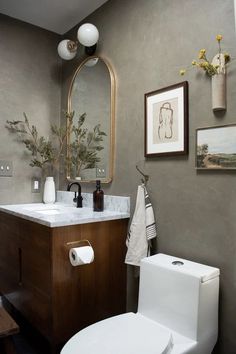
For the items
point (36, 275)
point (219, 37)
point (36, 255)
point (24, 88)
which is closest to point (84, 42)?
point (24, 88)

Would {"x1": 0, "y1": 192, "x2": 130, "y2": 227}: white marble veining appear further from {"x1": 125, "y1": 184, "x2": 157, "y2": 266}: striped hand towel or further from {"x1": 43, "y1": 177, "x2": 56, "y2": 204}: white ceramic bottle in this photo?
{"x1": 125, "y1": 184, "x2": 157, "y2": 266}: striped hand towel

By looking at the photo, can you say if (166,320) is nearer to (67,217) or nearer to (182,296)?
(182,296)

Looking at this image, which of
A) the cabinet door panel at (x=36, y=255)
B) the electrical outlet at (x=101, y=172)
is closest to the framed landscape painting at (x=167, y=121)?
the electrical outlet at (x=101, y=172)

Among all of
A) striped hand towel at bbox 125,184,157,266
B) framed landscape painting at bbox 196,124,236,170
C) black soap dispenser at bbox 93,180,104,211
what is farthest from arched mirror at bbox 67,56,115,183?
framed landscape painting at bbox 196,124,236,170

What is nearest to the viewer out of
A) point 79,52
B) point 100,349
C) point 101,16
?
point 100,349

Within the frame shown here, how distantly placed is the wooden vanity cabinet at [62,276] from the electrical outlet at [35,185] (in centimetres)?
53

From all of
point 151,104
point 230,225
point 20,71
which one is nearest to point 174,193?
point 230,225

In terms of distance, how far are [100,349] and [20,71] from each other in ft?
7.53

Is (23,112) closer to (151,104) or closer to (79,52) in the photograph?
(79,52)

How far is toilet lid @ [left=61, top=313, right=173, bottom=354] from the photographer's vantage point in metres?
1.12

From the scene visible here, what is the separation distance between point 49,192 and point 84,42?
1.28 metres

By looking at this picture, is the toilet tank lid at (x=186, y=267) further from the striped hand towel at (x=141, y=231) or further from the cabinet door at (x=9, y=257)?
the cabinet door at (x=9, y=257)

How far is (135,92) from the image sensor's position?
191cm

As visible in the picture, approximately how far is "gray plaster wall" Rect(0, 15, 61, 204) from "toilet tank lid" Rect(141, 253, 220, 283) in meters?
1.49
